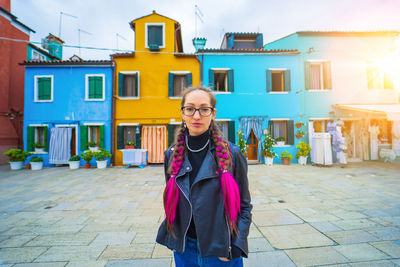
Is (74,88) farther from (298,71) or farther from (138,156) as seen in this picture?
(298,71)

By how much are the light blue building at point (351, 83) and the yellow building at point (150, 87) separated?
6.74m

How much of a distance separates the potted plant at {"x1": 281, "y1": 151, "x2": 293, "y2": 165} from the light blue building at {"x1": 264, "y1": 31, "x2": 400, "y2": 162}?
2314 mm

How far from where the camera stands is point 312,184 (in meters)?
5.78

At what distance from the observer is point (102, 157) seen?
30.8 feet

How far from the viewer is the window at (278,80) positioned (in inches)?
412

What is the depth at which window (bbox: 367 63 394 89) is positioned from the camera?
10.6 meters

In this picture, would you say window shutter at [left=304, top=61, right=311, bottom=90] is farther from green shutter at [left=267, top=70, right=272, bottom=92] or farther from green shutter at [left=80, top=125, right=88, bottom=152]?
green shutter at [left=80, top=125, right=88, bottom=152]

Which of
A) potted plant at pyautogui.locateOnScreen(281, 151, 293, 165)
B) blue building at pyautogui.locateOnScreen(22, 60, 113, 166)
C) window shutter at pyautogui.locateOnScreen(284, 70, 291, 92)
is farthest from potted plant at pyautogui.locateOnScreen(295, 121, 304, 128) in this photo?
Result: blue building at pyautogui.locateOnScreen(22, 60, 113, 166)

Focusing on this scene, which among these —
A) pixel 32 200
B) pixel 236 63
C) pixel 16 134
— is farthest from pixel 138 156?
pixel 16 134

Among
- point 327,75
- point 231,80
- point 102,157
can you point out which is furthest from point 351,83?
point 102,157

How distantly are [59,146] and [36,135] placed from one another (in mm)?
1806

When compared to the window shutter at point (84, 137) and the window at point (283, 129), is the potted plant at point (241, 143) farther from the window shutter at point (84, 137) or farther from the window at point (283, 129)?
the window shutter at point (84, 137)

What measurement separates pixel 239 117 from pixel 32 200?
9.28 metres

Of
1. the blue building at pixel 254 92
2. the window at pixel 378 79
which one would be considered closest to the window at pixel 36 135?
the blue building at pixel 254 92
